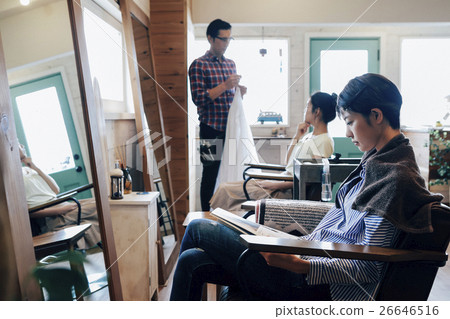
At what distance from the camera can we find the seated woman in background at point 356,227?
1035mm

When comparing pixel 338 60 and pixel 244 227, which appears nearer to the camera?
pixel 244 227

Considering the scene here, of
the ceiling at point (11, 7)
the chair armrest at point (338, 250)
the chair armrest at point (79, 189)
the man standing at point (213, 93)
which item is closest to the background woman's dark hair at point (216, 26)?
the man standing at point (213, 93)

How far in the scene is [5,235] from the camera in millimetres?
911

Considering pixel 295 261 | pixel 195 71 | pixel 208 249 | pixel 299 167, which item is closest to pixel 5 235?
pixel 208 249

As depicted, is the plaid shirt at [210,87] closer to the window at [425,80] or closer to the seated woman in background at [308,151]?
the seated woman in background at [308,151]

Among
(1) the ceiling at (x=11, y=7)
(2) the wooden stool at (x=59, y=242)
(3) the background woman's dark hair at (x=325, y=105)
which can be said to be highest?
(1) the ceiling at (x=11, y=7)

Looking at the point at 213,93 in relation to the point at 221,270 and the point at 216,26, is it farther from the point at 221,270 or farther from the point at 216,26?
the point at 221,270

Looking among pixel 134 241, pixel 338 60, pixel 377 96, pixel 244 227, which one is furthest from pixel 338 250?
pixel 338 60

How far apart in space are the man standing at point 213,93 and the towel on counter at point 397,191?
1827 mm

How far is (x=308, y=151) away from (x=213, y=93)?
2.62ft

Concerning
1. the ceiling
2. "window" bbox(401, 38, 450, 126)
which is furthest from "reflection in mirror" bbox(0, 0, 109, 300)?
"window" bbox(401, 38, 450, 126)

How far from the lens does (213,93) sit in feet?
9.34

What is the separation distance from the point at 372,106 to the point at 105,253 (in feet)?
3.30

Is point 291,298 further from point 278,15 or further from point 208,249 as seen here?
point 278,15
